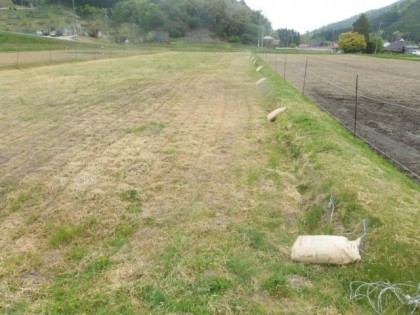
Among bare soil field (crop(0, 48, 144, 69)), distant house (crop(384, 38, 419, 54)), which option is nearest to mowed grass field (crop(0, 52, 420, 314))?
bare soil field (crop(0, 48, 144, 69))

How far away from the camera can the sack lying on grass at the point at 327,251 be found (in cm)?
386

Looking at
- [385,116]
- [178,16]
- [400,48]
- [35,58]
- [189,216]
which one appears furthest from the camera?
[178,16]

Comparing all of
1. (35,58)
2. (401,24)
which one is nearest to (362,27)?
(401,24)

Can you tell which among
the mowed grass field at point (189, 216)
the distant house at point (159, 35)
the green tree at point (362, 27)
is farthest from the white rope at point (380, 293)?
the distant house at point (159, 35)

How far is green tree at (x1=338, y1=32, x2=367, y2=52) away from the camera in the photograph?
78.6 meters

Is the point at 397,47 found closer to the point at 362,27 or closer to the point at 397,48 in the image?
the point at 397,48

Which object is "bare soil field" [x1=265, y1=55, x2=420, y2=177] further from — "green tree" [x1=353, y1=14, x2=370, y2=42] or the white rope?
"green tree" [x1=353, y1=14, x2=370, y2=42]

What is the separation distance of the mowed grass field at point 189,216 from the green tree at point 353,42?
79.5 metres

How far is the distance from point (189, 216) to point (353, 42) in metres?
85.9

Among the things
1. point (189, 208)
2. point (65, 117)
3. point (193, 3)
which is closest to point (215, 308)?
point (189, 208)

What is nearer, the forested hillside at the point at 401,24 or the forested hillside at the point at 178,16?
the forested hillside at the point at 178,16

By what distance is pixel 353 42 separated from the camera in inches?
3130

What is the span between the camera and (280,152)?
8023 mm

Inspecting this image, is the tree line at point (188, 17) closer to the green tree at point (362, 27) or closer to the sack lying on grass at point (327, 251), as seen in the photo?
the green tree at point (362, 27)
